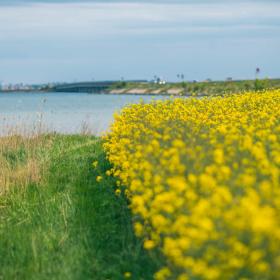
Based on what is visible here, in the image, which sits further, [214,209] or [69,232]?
[69,232]

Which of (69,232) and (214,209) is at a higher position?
(214,209)

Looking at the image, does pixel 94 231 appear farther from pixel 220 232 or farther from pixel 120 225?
pixel 220 232

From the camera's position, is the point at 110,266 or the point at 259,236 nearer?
the point at 259,236

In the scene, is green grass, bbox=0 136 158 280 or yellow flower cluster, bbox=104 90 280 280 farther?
green grass, bbox=0 136 158 280

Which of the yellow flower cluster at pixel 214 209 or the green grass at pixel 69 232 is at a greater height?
the yellow flower cluster at pixel 214 209

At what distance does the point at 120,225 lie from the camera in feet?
31.0

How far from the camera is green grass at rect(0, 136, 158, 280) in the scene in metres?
7.99

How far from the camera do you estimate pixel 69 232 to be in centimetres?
920

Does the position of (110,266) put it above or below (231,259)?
below

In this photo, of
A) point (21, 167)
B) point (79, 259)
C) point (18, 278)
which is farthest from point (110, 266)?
point (21, 167)

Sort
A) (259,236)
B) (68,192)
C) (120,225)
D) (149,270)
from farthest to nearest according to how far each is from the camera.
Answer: (68,192), (120,225), (149,270), (259,236)

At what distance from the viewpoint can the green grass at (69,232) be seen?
7.99m

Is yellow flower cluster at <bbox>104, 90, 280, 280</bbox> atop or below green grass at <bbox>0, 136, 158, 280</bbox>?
atop

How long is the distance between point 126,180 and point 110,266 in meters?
1.23
